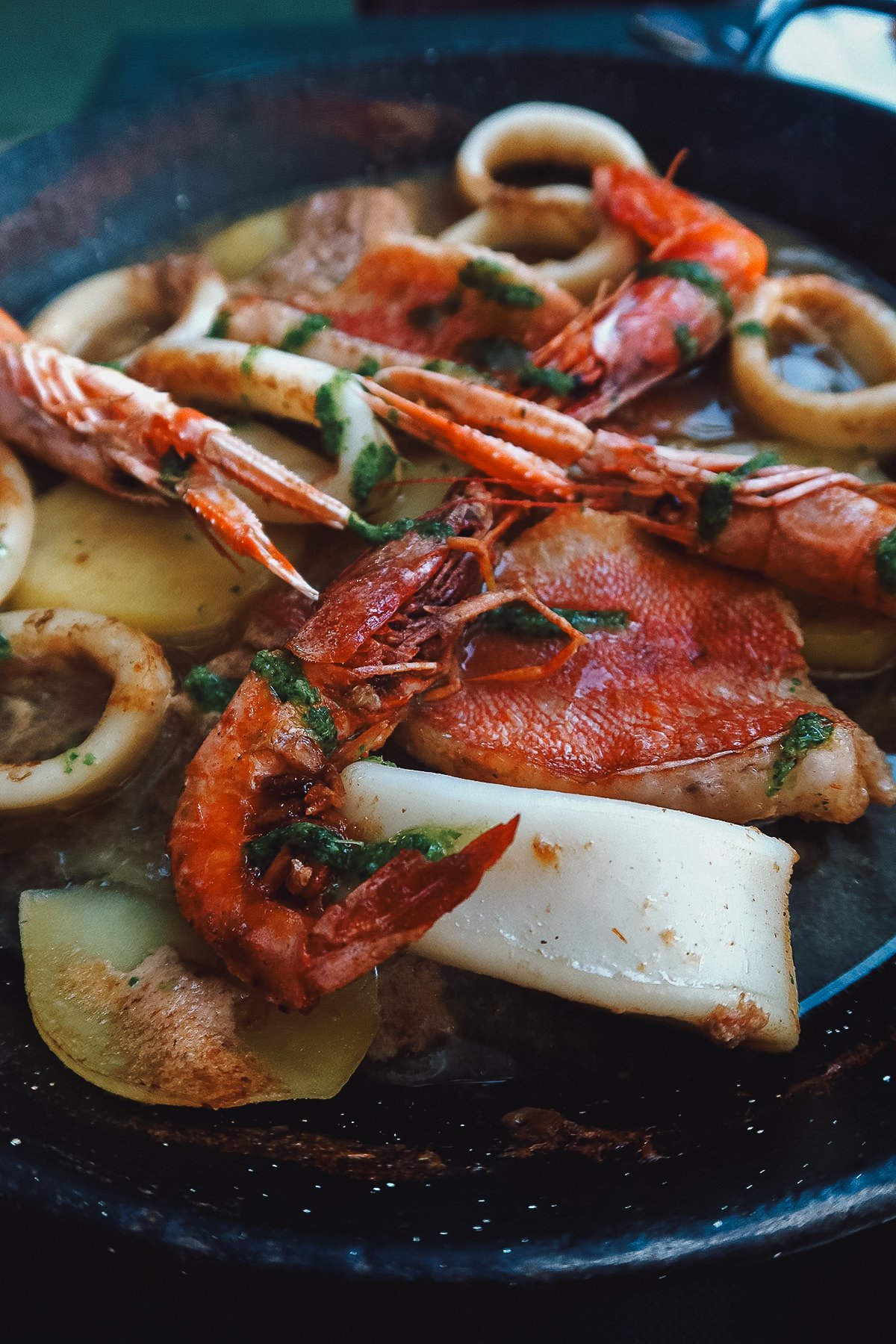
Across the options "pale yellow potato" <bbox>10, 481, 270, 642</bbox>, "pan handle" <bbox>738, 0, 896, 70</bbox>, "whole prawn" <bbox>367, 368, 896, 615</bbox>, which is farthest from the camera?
"pan handle" <bbox>738, 0, 896, 70</bbox>

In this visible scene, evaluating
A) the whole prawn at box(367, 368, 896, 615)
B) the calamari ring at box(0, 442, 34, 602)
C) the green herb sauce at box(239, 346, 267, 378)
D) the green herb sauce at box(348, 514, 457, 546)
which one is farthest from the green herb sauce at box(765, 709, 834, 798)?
the calamari ring at box(0, 442, 34, 602)

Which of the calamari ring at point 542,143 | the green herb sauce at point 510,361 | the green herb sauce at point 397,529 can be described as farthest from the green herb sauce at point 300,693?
the calamari ring at point 542,143

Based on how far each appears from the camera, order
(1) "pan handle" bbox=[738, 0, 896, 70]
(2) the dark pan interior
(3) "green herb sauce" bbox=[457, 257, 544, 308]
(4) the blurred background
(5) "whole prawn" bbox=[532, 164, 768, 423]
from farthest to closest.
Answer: (4) the blurred background, (1) "pan handle" bbox=[738, 0, 896, 70], (3) "green herb sauce" bbox=[457, 257, 544, 308], (5) "whole prawn" bbox=[532, 164, 768, 423], (2) the dark pan interior

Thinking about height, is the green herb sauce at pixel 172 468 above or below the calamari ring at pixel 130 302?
below

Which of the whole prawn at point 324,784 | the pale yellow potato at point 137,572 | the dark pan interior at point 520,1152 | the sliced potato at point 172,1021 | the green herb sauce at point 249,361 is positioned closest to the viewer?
the dark pan interior at point 520,1152

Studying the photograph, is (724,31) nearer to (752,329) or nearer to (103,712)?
(752,329)

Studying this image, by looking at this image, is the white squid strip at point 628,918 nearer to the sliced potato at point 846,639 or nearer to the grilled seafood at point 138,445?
the sliced potato at point 846,639

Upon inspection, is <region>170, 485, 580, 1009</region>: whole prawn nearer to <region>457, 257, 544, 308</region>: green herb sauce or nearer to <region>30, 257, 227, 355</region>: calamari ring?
<region>457, 257, 544, 308</region>: green herb sauce
